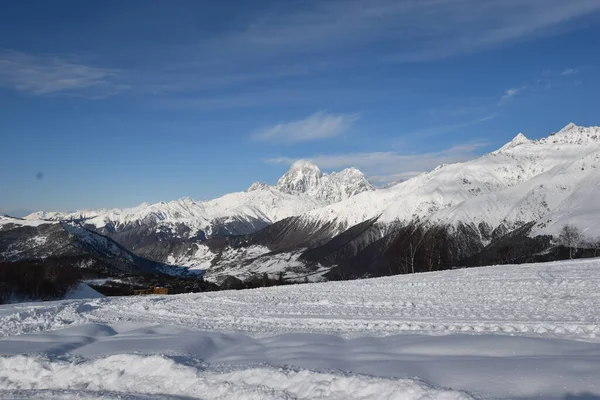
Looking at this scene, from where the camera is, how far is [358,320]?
20.5 metres

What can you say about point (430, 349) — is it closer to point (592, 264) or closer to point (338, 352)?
point (338, 352)

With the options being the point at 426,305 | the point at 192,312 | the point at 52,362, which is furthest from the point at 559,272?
the point at 52,362

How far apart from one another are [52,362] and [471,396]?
33.6 feet

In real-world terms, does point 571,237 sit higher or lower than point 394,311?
higher

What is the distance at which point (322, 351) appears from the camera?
13.9m

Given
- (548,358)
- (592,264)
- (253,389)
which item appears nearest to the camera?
(253,389)

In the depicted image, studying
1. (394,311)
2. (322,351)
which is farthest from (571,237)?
(322,351)

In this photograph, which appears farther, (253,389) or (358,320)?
(358,320)

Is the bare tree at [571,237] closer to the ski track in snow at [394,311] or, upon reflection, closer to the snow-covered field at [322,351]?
the ski track in snow at [394,311]

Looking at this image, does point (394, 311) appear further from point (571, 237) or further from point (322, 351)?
point (571, 237)

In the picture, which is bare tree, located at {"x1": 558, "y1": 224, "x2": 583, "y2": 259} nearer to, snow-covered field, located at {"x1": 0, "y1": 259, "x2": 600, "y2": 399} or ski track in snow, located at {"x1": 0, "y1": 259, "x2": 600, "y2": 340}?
ski track in snow, located at {"x1": 0, "y1": 259, "x2": 600, "y2": 340}

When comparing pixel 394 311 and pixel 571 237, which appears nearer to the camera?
pixel 394 311

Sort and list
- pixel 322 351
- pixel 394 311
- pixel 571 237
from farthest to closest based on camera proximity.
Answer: pixel 571 237 < pixel 394 311 < pixel 322 351

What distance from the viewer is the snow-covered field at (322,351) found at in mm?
10164
